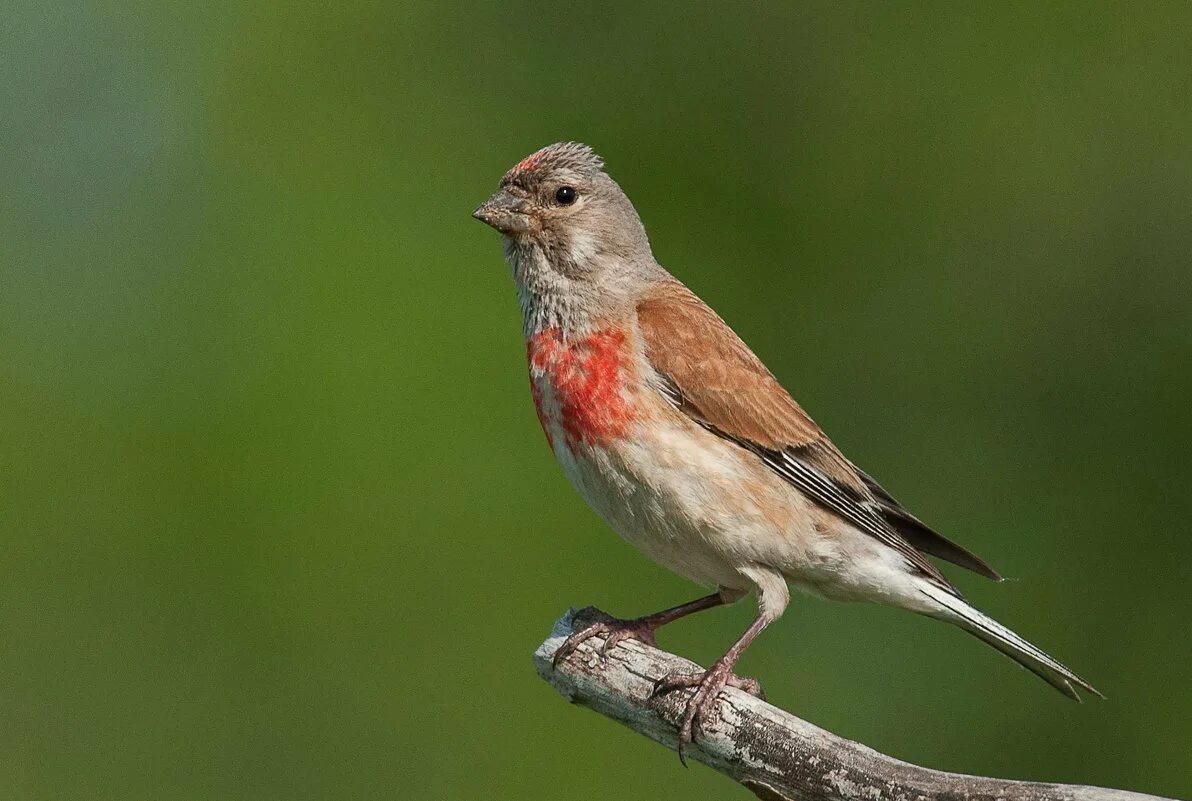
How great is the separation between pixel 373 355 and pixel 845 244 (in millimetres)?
2696

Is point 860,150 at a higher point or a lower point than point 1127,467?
higher

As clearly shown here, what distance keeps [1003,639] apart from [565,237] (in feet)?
7.47

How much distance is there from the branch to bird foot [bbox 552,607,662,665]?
0.02 m

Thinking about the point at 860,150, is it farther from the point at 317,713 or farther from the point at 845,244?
the point at 317,713

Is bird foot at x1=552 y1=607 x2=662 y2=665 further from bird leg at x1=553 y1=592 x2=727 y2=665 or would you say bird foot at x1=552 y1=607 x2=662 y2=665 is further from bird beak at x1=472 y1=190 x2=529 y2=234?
bird beak at x1=472 y1=190 x2=529 y2=234

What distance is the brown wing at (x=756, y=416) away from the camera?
20.5 feet

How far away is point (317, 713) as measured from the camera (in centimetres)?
786

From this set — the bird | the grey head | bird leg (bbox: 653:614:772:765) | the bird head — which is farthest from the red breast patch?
bird leg (bbox: 653:614:772:765)

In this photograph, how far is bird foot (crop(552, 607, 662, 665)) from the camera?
589 cm

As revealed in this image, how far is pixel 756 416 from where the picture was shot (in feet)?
20.9

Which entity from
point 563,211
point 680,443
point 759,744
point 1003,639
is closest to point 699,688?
point 759,744

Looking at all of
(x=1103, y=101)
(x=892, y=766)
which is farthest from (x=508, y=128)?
(x=892, y=766)

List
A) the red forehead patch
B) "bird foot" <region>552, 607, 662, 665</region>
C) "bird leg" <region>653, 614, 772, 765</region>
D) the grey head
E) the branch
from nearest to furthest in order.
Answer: the branch → "bird leg" <region>653, 614, 772, 765</region> → "bird foot" <region>552, 607, 662, 665</region> → the grey head → the red forehead patch

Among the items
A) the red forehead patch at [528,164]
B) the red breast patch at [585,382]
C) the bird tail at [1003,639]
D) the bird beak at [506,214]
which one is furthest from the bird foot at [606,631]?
the red forehead patch at [528,164]
